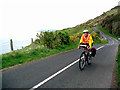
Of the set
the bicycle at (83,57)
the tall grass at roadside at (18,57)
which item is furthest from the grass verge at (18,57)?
the bicycle at (83,57)

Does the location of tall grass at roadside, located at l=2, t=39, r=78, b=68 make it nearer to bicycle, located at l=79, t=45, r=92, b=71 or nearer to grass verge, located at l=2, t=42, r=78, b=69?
grass verge, located at l=2, t=42, r=78, b=69

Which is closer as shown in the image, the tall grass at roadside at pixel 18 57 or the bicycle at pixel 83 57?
the bicycle at pixel 83 57

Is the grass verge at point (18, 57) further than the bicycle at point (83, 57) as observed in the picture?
Yes

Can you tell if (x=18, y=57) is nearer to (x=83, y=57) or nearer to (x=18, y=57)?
(x=18, y=57)

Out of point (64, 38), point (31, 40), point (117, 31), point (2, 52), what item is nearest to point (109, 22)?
point (117, 31)

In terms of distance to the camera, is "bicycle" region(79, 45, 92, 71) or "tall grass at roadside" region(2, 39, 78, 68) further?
"tall grass at roadside" region(2, 39, 78, 68)

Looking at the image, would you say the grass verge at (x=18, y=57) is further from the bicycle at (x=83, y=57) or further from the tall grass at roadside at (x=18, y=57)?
the bicycle at (x=83, y=57)

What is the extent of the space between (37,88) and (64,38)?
13395mm

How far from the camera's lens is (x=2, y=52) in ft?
34.0

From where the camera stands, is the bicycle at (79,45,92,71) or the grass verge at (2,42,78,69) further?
the grass verge at (2,42,78,69)

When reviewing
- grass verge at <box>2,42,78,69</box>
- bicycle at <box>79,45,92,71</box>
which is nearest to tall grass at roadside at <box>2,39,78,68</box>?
grass verge at <box>2,42,78,69</box>

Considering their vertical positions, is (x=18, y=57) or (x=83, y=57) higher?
(x=83, y=57)

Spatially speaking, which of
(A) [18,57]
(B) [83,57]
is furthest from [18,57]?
(B) [83,57]

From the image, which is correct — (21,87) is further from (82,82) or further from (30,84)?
(82,82)
